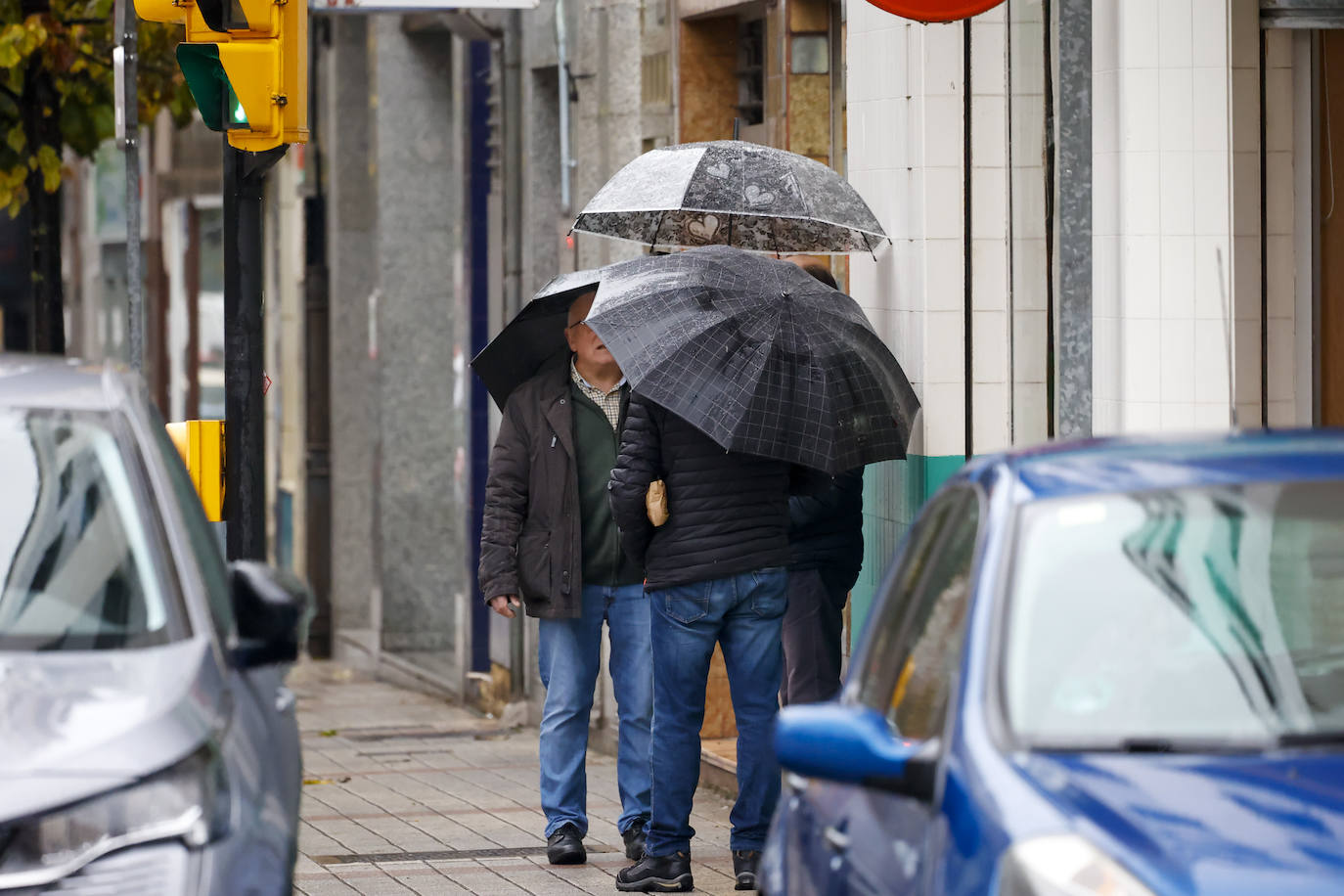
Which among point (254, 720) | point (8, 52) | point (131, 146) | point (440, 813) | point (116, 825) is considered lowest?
point (440, 813)

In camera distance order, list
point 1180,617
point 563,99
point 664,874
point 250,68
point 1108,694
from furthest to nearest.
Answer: point 563,99
point 250,68
point 664,874
point 1180,617
point 1108,694

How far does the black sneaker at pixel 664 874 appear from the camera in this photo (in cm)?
779

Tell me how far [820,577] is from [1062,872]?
4.87 meters

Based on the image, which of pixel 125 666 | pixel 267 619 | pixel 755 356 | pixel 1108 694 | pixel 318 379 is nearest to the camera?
pixel 1108 694

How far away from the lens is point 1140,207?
8062mm

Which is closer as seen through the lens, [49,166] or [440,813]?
[440,813]

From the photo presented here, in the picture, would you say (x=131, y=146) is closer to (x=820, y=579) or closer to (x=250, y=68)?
(x=250, y=68)

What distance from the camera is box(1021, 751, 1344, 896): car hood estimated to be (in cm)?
Answer: 342

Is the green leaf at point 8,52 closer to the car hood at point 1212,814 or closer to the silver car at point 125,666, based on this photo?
the silver car at point 125,666

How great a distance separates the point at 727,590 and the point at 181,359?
1617cm

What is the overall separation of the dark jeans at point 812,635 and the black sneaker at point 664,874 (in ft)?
2.97

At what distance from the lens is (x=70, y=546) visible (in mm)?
4918

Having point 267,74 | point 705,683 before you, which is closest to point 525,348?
point 267,74

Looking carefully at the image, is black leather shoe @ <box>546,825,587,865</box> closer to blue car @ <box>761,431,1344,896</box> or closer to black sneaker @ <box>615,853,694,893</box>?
black sneaker @ <box>615,853,694,893</box>
